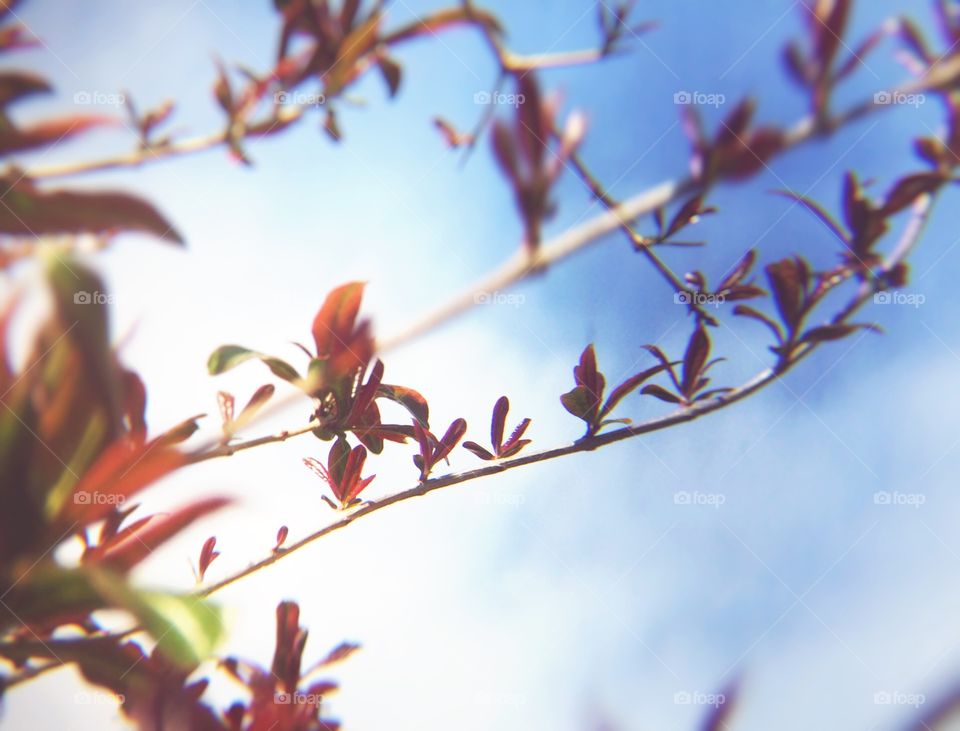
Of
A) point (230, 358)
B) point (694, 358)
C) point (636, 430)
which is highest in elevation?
point (230, 358)

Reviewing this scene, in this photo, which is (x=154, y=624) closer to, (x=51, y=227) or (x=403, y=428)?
(x=51, y=227)

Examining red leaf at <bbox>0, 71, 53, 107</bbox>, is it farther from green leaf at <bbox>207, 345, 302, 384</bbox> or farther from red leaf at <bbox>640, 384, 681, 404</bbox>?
red leaf at <bbox>640, 384, 681, 404</bbox>

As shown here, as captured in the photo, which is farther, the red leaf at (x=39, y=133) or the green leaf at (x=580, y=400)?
the green leaf at (x=580, y=400)

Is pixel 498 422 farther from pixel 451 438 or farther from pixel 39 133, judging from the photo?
pixel 39 133

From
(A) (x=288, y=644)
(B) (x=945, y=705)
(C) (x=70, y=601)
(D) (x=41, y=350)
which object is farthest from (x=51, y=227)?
(B) (x=945, y=705)

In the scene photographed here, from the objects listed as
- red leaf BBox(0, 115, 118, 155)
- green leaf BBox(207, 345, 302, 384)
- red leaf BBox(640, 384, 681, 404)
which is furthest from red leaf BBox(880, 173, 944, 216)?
red leaf BBox(0, 115, 118, 155)

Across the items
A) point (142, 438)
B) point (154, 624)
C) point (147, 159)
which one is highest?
point (147, 159)

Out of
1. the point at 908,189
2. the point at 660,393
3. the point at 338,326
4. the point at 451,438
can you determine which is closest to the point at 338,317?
the point at 338,326

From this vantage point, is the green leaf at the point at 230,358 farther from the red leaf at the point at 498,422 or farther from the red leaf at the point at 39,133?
the red leaf at the point at 498,422

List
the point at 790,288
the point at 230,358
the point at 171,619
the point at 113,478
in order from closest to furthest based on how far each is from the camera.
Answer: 1. the point at 171,619
2. the point at 113,478
3. the point at 230,358
4. the point at 790,288


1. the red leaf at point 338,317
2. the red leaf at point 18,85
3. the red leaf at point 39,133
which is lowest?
the red leaf at point 338,317

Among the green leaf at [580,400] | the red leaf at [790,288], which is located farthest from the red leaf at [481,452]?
the red leaf at [790,288]
